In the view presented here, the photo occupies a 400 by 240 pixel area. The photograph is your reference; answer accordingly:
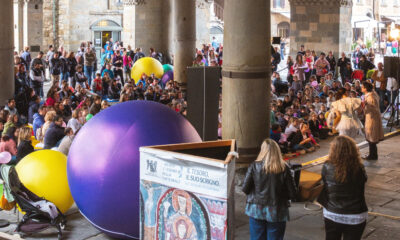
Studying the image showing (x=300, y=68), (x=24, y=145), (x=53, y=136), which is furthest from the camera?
(x=300, y=68)

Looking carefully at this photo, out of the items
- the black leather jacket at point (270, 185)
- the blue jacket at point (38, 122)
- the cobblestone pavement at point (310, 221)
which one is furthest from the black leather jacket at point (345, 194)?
the blue jacket at point (38, 122)

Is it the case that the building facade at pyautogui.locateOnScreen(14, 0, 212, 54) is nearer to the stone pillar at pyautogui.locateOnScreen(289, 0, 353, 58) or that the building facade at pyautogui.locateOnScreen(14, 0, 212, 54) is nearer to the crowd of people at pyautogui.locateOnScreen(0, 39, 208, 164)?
the crowd of people at pyautogui.locateOnScreen(0, 39, 208, 164)

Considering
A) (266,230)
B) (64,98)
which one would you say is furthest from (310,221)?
(64,98)

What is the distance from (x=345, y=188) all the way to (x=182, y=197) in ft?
6.09

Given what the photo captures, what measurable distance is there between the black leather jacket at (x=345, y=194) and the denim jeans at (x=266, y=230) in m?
0.71

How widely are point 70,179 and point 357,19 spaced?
4168 centimetres

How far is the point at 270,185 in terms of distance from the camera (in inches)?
316

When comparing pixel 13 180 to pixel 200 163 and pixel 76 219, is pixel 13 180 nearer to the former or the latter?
pixel 76 219

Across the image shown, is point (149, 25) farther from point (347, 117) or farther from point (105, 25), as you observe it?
point (347, 117)

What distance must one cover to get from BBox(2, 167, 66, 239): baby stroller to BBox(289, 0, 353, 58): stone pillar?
2156 cm

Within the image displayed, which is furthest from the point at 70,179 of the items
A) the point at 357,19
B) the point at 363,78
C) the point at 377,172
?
the point at 357,19

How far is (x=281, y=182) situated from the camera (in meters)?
8.02

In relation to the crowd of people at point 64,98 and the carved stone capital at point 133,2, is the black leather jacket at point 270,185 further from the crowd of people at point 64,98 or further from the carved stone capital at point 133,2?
the carved stone capital at point 133,2

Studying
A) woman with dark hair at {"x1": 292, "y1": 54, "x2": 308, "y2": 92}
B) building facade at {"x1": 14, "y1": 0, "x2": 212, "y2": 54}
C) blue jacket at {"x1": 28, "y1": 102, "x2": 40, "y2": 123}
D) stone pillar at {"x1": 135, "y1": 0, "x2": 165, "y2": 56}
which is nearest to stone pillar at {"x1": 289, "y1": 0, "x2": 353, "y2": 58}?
woman with dark hair at {"x1": 292, "y1": 54, "x2": 308, "y2": 92}
